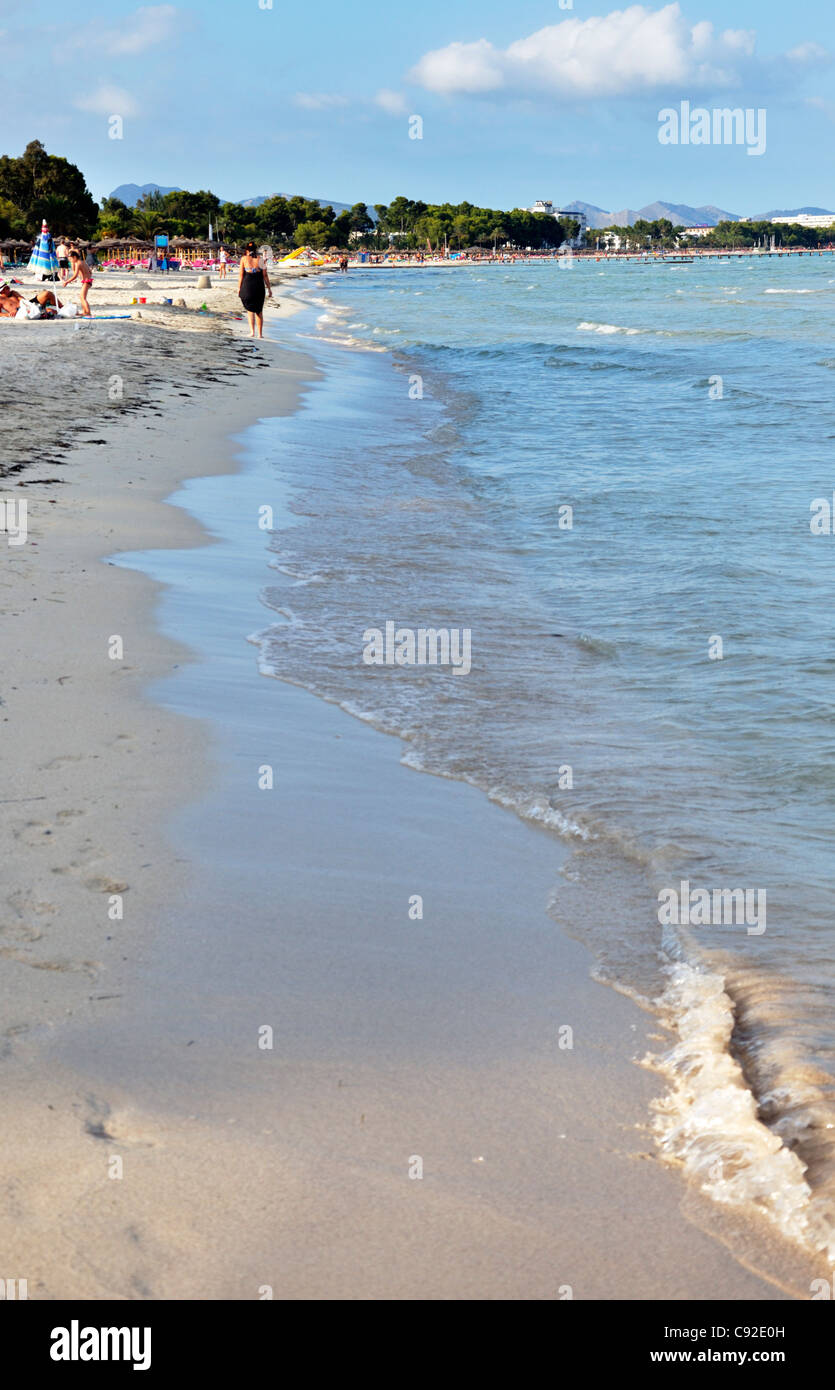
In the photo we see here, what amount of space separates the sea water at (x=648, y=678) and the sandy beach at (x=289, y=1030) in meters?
0.20

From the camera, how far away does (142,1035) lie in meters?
2.94

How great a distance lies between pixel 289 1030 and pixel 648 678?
4191 millimetres

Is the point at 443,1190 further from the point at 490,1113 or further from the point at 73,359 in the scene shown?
the point at 73,359

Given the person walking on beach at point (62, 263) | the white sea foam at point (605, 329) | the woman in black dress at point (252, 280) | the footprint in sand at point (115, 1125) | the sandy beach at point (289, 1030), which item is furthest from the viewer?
the white sea foam at point (605, 329)

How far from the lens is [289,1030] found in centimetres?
306

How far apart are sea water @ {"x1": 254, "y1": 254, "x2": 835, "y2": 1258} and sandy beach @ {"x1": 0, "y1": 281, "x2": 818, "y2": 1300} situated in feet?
0.66

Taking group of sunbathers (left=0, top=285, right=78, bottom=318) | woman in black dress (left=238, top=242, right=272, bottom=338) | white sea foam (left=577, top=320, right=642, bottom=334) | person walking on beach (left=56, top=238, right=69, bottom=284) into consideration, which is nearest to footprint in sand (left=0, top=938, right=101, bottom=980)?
woman in black dress (left=238, top=242, right=272, bottom=338)

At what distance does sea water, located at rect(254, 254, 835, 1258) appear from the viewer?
3.22 m

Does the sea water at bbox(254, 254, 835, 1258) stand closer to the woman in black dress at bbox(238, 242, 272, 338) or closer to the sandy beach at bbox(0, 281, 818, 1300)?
the sandy beach at bbox(0, 281, 818, 1300)

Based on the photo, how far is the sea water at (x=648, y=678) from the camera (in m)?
3.22

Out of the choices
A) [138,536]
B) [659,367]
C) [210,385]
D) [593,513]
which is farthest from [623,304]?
[138,536]

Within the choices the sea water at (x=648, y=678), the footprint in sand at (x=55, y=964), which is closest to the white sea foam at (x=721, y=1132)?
the sea water at (x=648, y=678)

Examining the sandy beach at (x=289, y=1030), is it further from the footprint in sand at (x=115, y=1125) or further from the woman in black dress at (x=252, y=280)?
the woman in black dress at (x=252, y=280)

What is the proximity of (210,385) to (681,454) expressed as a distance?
738 centimetres
